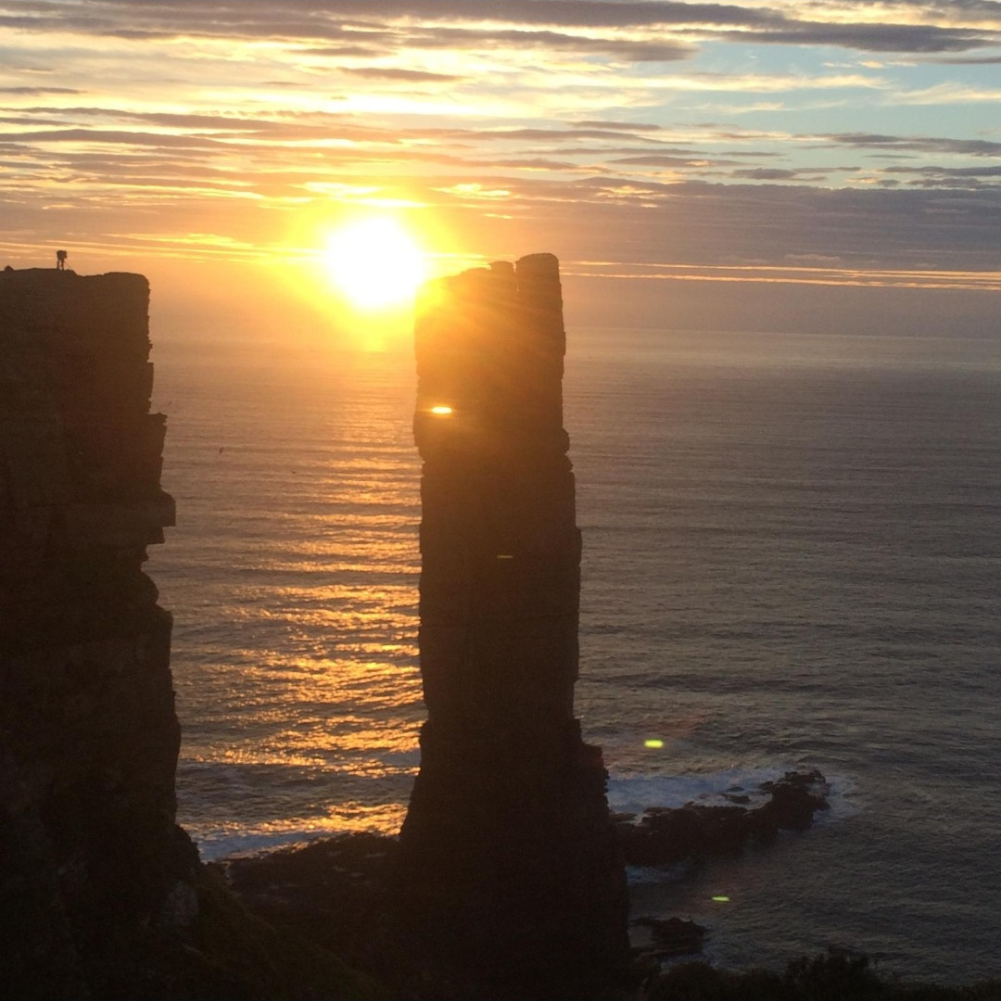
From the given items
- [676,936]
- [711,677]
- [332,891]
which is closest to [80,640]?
[332,891]

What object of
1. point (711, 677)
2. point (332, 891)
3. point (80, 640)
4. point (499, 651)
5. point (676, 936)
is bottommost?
point (676, 936)

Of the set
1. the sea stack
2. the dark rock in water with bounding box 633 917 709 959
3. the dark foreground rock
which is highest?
the sea stack

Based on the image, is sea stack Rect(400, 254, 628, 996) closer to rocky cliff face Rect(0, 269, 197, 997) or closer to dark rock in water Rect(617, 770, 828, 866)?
dark rock in water Rect(617, 770, 828, 866)

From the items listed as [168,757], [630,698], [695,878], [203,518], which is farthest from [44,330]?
[203,518]

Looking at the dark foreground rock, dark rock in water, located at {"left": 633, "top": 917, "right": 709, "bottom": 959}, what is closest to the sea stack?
the dark foreground rock

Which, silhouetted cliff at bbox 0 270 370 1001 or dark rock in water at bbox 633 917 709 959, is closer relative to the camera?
silhouetted cliff at bbox 0 270 370 1001

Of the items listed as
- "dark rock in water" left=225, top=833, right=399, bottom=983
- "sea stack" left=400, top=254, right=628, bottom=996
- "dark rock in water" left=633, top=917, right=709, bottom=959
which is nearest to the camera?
"dark rock in water" left=225, top=833, right=399, bottom=983

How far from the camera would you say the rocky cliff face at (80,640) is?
20531 mm

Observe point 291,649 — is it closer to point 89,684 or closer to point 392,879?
point 392,879

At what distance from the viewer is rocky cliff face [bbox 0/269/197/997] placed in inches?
808

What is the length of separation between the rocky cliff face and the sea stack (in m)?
11.2

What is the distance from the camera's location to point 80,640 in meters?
21.5

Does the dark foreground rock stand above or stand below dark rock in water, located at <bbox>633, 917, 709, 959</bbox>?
above

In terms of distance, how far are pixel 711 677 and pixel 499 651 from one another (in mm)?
32616
